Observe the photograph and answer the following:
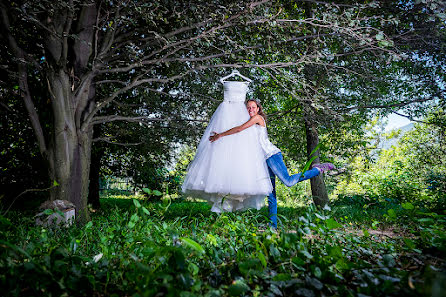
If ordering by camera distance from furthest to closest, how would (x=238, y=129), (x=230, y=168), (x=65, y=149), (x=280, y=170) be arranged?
(x=65, y=149) < (x=280, y=170) < (x=238, y=129) < (x=230, y=168)

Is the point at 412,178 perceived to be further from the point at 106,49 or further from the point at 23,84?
the point at 23,84

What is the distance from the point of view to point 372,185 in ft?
40.7

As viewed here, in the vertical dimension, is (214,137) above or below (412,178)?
above

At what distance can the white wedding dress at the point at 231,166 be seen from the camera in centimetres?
396

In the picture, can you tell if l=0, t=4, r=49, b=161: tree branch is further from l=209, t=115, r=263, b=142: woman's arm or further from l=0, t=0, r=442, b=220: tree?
l=209, t=115, r=263, b=142: woman's arm

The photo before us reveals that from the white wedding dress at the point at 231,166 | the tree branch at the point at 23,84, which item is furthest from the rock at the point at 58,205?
the white wedding dress at the point at 231,166

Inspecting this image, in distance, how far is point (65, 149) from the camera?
4.72m

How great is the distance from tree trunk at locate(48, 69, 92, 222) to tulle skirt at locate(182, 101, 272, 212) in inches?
78.8

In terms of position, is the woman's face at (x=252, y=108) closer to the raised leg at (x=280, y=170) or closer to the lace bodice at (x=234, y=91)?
the lace bodice at (x=234, y=91)

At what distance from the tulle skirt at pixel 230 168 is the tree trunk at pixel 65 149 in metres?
2.00

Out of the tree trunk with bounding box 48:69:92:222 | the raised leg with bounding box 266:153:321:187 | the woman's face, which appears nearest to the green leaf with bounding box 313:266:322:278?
the raised leg with bounding box 266:153:321:187

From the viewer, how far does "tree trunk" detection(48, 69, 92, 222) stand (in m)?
4.66

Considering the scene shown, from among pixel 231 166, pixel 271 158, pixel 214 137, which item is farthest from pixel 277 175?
pixel 214 137

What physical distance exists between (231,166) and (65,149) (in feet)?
9.26
